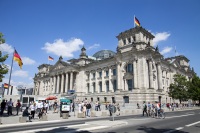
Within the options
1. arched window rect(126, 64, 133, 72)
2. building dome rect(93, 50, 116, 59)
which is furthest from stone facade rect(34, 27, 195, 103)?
building dome rect(93, 50, 116, 59)

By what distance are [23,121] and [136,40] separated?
36.9m

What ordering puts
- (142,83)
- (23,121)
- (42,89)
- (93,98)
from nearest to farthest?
(23,121) → (142,83) → (93,98) → (42,89)

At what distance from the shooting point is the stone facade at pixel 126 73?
41031mm

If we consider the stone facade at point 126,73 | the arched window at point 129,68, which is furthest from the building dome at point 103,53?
the arched window at point 129,68

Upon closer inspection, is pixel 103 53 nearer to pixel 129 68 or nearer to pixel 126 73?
pixel 129 68

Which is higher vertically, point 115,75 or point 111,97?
point 115,75

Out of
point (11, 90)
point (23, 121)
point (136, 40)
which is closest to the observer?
point (23, 121)

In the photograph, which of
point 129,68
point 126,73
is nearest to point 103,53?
point 129,68

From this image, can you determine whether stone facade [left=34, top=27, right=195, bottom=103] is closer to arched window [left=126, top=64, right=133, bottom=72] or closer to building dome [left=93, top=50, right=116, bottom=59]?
arched window [left=126, top=64, right=133, bottom=72]

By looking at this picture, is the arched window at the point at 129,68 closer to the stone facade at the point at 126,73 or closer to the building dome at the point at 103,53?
the stone facade at the point at 126,73

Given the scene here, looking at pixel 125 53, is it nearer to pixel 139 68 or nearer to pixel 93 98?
pixel 139 68

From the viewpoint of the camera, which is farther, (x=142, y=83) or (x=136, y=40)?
(x=136, y=40)

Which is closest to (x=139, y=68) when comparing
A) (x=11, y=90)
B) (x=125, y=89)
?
(x=125, y=89)

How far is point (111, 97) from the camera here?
1886 inches
